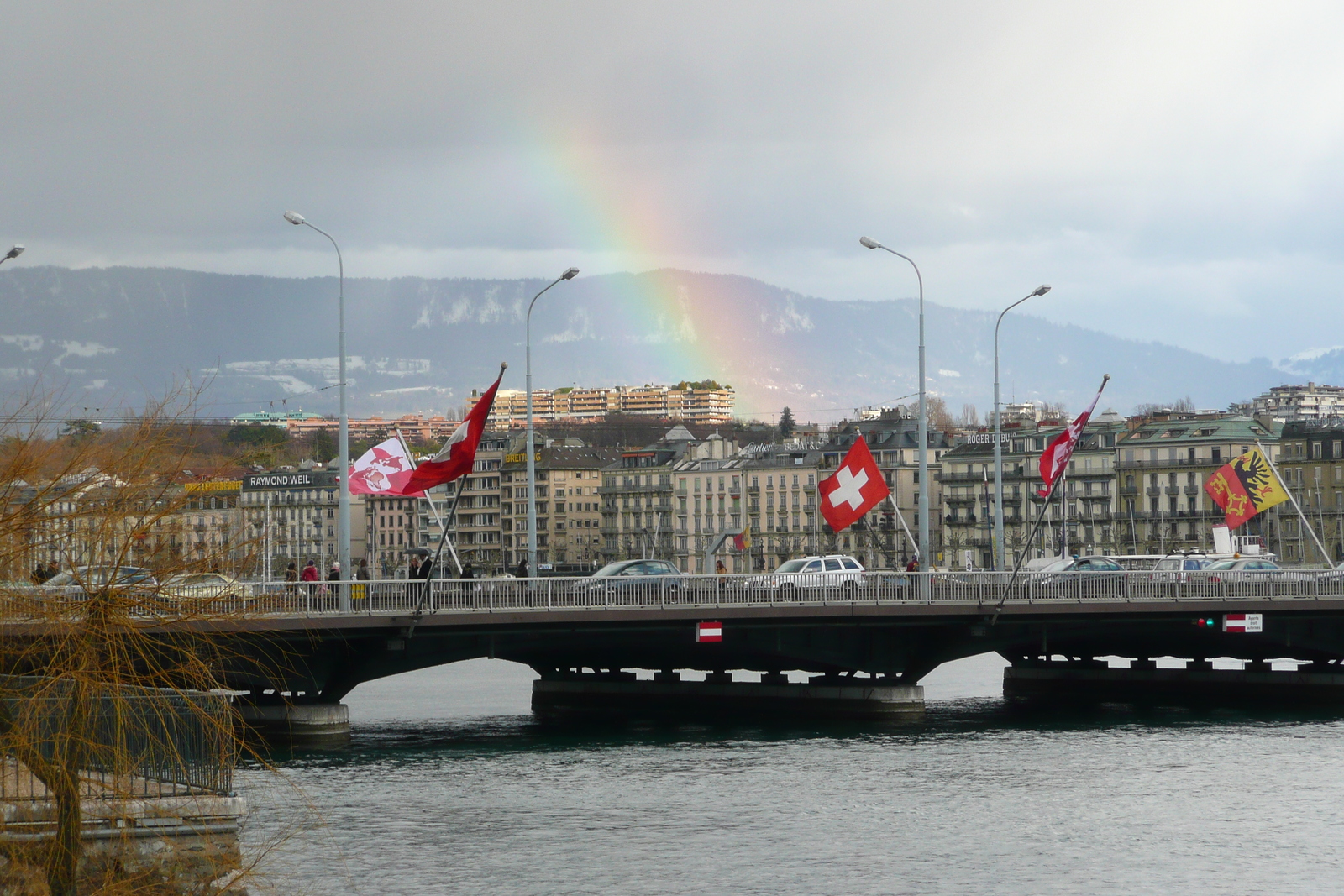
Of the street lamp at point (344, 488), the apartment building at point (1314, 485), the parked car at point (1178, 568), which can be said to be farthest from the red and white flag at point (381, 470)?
the apartment building at point (1314, 485)

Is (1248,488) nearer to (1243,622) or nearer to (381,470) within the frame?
(1243,622)

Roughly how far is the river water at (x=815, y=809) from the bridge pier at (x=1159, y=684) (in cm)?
763

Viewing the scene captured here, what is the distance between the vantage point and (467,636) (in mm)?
58531

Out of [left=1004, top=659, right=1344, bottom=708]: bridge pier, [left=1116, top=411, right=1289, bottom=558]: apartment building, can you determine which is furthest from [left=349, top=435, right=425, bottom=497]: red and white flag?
[left=1116, top=411, right=1289, bottom=558]: apartment building

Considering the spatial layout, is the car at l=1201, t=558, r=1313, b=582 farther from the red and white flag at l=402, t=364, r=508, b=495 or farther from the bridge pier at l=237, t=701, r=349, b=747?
the bridge pier at l=237, t=701, r=349, b=747

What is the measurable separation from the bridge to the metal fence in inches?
855

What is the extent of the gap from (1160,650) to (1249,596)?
14.5 m

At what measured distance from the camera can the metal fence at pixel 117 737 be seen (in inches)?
891

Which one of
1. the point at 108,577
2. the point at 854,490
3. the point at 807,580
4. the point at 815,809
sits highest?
the point at 854,490

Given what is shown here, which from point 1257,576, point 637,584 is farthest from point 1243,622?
point 637,584

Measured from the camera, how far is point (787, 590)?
61250 millimetres

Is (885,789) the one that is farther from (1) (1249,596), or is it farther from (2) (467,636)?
(1) (1249,596)

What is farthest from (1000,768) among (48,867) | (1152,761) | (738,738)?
(48,867)

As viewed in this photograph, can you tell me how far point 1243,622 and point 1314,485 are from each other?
459 ft
